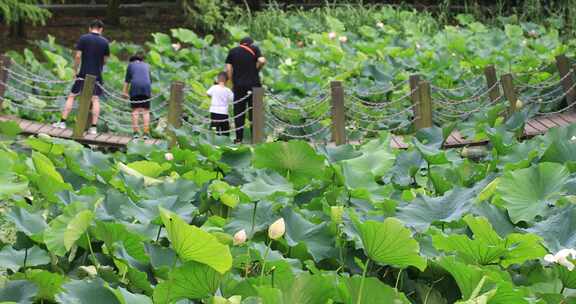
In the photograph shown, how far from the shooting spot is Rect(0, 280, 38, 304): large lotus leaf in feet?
11.6

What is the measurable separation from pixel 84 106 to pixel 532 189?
228 inches

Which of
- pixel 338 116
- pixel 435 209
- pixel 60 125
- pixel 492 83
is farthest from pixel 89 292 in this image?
pixel 492 83

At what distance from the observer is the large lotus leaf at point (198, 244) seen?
338cm

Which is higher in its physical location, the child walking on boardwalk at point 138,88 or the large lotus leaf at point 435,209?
the large lotus leaf at point 435,209

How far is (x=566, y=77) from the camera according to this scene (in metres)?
10.7

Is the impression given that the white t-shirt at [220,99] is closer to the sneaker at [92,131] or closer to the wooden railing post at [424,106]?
the sneaker at [92,131]

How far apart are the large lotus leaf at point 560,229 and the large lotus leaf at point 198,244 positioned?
117cm

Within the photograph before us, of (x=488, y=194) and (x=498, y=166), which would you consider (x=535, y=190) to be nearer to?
(x=488, y=194)

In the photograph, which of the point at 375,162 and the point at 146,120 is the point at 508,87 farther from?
the point at 375,162

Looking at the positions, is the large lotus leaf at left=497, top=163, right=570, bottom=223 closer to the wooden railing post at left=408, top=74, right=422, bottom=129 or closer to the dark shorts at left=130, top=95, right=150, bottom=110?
the wooden railing post at left=408, top=74, right=422, bottom=129

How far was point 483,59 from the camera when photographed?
13609 mm

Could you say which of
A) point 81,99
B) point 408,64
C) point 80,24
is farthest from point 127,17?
point 81,99

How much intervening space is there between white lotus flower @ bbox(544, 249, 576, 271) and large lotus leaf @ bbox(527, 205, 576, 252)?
11.6 inches

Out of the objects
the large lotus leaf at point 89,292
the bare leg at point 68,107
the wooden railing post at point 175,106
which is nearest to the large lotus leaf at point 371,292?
the large lotus leaf at point 89,292
